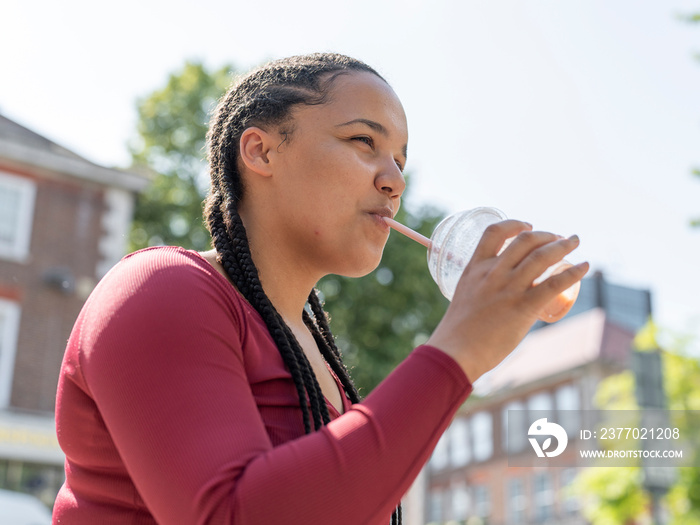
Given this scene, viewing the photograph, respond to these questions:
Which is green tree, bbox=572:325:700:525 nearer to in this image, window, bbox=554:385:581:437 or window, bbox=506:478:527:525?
window, bbox=554:385:581:437

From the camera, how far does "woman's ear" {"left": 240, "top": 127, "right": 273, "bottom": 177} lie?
1681 mm

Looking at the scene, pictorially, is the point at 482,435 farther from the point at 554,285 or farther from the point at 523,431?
the point at 554,285

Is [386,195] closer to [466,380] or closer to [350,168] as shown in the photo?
[350,168]

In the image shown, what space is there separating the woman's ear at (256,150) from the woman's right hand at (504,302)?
26.0 inches

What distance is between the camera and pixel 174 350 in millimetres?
1119

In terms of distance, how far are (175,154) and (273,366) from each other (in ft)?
62.2

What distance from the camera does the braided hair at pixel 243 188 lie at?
1427 mm

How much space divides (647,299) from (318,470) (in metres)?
56.0

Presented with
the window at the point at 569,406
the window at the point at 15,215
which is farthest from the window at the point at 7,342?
the window at the point at 569,406

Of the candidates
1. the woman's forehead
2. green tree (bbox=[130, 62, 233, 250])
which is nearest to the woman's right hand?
the woman's forehead

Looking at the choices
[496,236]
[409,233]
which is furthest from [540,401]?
[496,236]

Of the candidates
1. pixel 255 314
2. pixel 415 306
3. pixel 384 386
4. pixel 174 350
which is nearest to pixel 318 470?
pixel 384 386

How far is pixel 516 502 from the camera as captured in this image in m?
35.4

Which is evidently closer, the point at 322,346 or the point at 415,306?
the point at 322,346
